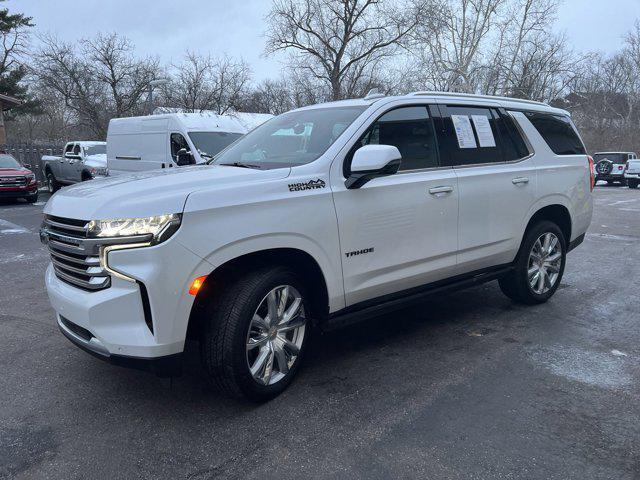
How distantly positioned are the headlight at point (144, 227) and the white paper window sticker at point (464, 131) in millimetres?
2608

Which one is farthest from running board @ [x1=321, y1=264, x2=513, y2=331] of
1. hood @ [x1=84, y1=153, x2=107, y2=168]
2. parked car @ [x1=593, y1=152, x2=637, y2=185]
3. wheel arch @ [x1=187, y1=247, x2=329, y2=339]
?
parked car @ [x1=593, y1=152, x2=637, y2=185]

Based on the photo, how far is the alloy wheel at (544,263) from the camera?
509cm

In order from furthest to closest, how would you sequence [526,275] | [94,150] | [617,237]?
[94,150], [617,237], [526,275]

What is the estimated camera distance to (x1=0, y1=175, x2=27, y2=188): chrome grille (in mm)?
14883

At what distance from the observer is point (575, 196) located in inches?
211

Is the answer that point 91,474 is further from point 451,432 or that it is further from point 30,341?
point 30,341

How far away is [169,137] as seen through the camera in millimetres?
11352

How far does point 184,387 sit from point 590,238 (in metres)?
8.59

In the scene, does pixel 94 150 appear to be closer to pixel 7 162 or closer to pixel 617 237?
pixel 7 162

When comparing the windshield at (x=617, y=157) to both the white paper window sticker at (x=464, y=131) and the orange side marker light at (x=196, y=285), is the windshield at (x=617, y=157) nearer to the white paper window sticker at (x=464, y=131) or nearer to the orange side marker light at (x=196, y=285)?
the white paper window sticker at (x=464, y=131)

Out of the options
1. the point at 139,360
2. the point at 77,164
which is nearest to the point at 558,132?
the point at 139,360

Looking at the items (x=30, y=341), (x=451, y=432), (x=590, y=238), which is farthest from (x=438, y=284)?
(x=590, y=238)

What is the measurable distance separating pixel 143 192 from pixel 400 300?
2.03 metres

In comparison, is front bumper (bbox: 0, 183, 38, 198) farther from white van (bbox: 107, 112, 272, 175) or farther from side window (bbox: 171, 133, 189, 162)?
side window (bbox: 171, 133, 189, 162)
